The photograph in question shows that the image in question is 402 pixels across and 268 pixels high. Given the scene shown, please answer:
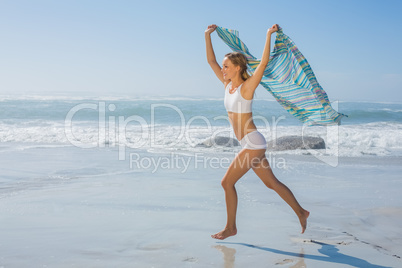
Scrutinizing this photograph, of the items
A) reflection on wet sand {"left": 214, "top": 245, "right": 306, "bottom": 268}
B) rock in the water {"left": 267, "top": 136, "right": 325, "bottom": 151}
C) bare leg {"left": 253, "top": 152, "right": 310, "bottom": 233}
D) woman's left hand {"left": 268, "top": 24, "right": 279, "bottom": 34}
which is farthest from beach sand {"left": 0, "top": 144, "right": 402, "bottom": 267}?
rock in the water {"left": 267, "top": 136, "right": 325, "bottom": 151}

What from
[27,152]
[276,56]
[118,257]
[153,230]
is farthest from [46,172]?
[276,56]

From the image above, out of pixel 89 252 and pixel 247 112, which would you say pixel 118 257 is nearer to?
pixel 89 252

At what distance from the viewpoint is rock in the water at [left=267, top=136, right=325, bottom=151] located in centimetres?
1170

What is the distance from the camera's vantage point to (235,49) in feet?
13.9

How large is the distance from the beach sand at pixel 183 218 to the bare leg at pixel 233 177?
0.44 feet

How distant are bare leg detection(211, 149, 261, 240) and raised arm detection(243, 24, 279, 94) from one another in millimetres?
577

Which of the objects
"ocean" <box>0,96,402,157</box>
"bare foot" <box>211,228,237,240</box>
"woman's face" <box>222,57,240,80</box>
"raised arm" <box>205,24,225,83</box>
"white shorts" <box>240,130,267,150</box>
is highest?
"raised arm" <box>205,24,225,83</box>

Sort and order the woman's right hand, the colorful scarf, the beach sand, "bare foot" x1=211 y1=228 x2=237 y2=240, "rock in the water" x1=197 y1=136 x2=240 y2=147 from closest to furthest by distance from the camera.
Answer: the beach sand < "bare foot" x1=211 y1=228 x2=237 y2=240 < the colorful scarf < the woman's right hand < "rock in the water" x1=197 y1=136 x2=240 y2=147

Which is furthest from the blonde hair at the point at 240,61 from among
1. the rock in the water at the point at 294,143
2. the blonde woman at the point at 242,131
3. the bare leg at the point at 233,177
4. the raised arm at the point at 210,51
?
the rock in the water at the point at 294,143

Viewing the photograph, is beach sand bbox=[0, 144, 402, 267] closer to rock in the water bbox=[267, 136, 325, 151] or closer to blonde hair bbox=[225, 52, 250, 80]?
blonde hair bbox=[225, 52, 250, 80]

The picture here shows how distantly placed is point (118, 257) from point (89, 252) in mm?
277

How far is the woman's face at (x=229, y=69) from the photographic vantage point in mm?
3707

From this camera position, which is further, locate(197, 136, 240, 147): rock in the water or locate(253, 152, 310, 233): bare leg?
locate(197, 136, 240, 147): rock in the water

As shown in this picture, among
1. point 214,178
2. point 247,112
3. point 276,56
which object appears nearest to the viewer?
point 247,112
